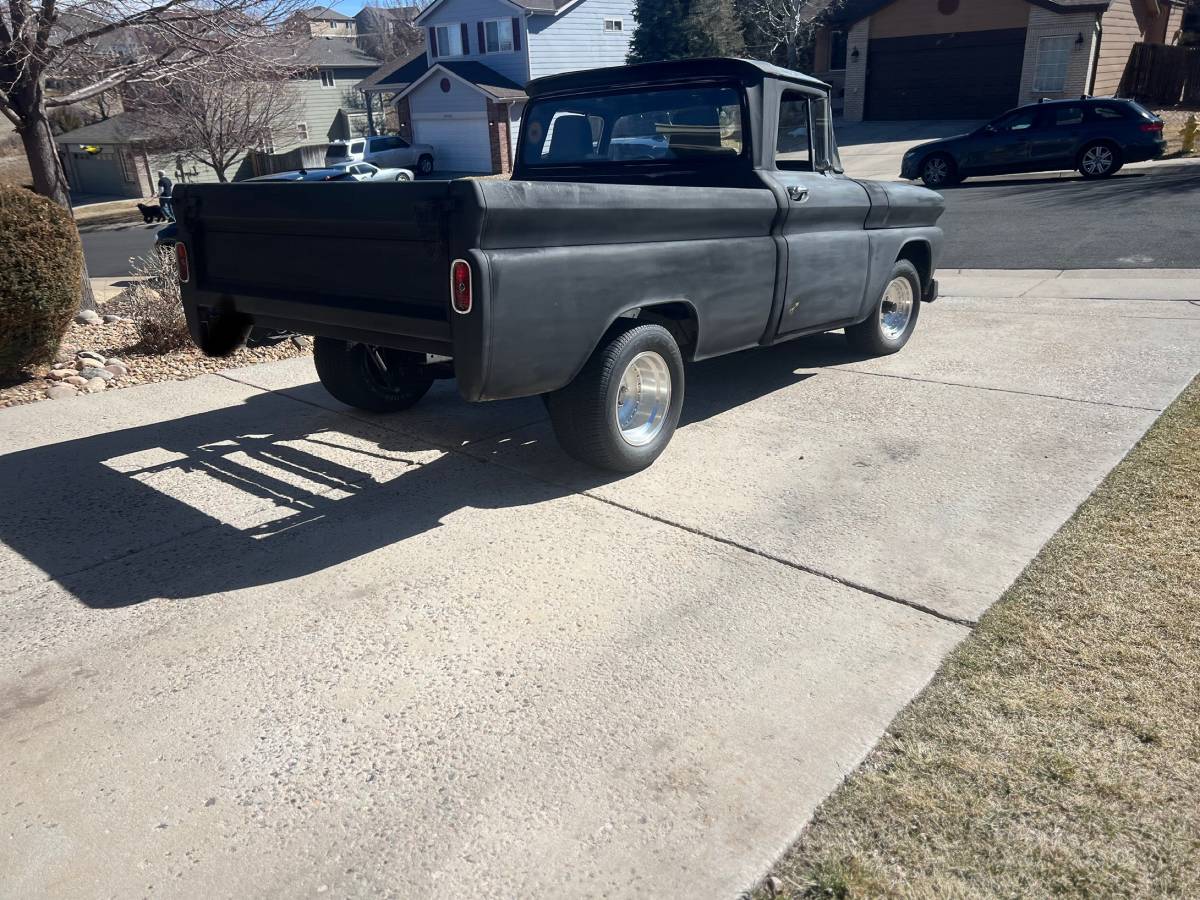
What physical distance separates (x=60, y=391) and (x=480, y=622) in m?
5.04

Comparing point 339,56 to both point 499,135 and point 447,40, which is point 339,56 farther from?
point 499,135

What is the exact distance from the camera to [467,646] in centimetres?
356

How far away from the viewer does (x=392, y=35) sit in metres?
82.2

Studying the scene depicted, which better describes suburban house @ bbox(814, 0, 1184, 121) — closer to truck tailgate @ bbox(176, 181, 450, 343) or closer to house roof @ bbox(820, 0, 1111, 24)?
house roof @ bbox(820, 0, 1111, 24)

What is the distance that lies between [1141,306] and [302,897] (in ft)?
29.5

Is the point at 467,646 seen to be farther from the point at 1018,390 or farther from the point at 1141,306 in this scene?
the point at 1141,306

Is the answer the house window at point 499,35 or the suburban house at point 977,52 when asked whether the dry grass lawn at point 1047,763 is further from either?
the house window at point 499,35

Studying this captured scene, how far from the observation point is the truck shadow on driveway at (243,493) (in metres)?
4.23

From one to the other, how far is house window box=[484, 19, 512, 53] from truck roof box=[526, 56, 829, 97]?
34.3 metres

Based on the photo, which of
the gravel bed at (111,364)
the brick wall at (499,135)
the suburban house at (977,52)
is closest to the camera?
the gravel bed at (111,364)

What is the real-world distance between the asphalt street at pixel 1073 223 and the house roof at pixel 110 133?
21.0m

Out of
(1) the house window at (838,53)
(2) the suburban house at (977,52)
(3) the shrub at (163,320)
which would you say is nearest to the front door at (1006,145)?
(2) the suburban house at (977,52)

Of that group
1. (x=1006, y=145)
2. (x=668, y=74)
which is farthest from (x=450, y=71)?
(x=668, y=74)

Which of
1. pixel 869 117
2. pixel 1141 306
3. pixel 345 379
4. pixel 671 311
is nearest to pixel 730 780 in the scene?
pixel 671 311
